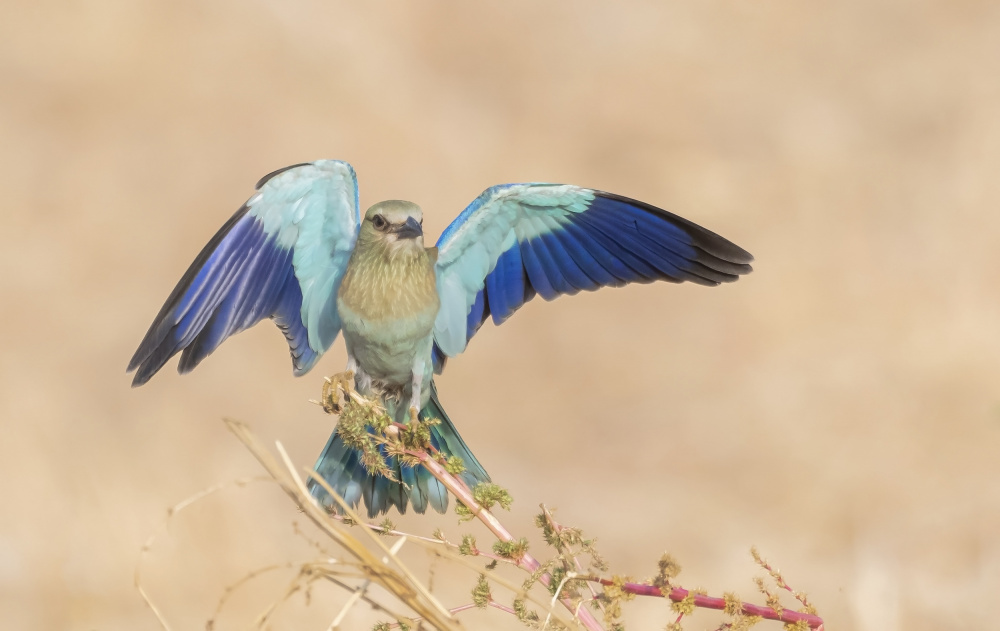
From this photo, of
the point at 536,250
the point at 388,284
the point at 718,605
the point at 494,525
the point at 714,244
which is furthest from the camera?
the point at 536,250

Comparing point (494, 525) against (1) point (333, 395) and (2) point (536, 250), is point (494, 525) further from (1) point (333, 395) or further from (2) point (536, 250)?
(2) point (536, 250)

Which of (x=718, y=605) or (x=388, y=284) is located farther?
(x=388, y=284)

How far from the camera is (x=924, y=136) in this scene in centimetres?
411

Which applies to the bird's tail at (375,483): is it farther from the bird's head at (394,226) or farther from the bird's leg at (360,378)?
the bird's head at (394,226)

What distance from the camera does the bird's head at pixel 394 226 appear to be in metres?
2.38

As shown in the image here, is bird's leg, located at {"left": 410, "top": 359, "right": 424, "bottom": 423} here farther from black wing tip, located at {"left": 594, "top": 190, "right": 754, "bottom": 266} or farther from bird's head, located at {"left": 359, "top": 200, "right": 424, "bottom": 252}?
black wing tip, located at {"left": 594, "top": 190, "right": 754, "bottom": 266}

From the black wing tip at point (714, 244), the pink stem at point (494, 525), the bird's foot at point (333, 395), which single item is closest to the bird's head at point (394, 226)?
the bird's foot at point (333, 395)

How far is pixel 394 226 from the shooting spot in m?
2.38

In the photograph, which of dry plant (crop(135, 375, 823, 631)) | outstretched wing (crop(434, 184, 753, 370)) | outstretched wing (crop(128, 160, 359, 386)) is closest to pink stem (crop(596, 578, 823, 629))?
dry plant (crop(135, 375, 823, 631))

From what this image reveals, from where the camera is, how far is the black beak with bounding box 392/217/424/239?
2365 millimetres

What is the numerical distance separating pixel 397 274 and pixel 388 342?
162mm

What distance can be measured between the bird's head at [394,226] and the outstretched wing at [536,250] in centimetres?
15

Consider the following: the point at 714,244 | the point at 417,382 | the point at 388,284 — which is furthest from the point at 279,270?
the point at 714,244

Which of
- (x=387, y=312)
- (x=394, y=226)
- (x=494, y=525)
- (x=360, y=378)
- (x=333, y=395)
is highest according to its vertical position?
(x=394, y=226)
